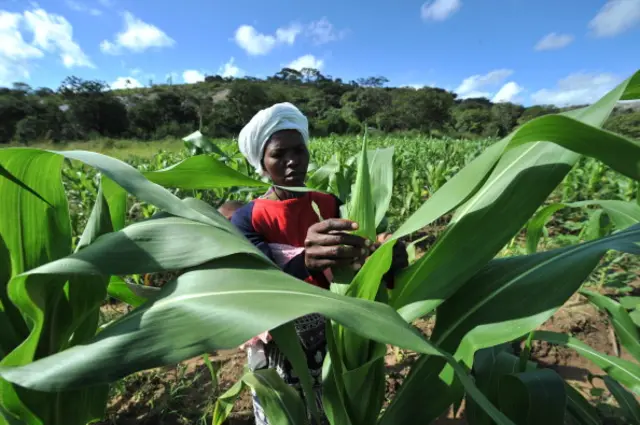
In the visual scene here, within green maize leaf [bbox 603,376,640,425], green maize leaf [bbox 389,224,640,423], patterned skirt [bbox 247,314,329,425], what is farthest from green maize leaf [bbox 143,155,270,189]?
green maize leaf [bbox 603,376,640,425]

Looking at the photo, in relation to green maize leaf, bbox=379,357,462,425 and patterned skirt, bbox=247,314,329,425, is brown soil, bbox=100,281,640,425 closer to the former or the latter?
patterned skirt, bbox=247,314,329,425

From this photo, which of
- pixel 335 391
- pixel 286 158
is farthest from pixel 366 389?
pixel 286 158

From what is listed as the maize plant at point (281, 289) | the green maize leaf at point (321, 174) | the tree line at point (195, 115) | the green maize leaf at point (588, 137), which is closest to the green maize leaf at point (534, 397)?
the maize plant at point (281, 289)

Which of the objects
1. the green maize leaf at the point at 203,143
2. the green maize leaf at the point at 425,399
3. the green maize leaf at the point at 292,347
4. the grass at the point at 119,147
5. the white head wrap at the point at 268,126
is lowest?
the green maize leaf at the point at 425,399

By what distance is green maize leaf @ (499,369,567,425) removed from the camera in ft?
2.55

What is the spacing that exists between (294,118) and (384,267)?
977mm

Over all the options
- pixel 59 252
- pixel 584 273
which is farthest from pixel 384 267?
pixel 59 252

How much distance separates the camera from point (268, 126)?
1423 mm

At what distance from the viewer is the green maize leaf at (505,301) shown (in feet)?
2.03

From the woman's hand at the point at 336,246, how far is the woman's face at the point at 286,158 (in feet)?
2.05

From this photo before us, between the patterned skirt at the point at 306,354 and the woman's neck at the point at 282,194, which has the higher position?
the woman's neck at the point at 282,194

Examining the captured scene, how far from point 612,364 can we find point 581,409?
177 millimetres

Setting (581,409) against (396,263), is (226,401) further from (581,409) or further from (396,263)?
(581,409)

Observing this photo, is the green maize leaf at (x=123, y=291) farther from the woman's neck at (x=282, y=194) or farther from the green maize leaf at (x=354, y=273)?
the woman's neck at (x=282, y=194)
